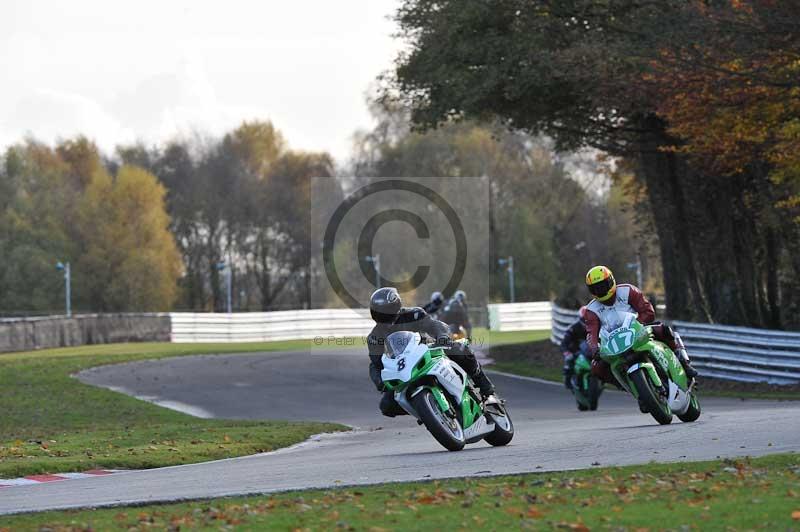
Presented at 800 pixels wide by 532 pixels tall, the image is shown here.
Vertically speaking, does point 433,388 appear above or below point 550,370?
above

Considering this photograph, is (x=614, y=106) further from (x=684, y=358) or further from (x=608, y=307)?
(x=608, y=307)

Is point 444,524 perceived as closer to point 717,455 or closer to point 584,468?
point 584,468

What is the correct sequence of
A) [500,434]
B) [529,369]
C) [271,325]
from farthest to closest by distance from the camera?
[271,325] → [529,369] → [500,434]

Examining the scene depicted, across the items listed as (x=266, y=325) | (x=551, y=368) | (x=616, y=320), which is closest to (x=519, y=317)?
(x=266, y=325)

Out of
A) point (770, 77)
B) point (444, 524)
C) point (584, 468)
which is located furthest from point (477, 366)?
point (770, 77)

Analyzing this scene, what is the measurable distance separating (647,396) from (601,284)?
1277 mm

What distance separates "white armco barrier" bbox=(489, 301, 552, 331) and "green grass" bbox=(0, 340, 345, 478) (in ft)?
102

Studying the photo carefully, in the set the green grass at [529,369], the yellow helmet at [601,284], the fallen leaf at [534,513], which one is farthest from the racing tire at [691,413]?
the green grass at [529,369]

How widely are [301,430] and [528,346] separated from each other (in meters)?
21.9

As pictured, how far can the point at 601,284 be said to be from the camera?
48.1 feet

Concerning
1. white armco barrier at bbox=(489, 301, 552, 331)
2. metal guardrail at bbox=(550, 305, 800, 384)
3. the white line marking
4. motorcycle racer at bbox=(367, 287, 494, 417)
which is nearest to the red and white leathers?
motorcycle racer at bbox=(367, 287, 494, 417)

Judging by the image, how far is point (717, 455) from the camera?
11422 millimetres

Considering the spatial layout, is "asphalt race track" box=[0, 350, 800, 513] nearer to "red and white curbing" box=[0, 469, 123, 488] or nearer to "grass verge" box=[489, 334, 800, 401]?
"red and white curbing" box=[0, 469, 123, 488]

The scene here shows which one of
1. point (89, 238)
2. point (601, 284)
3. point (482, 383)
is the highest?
point (89, 238)
